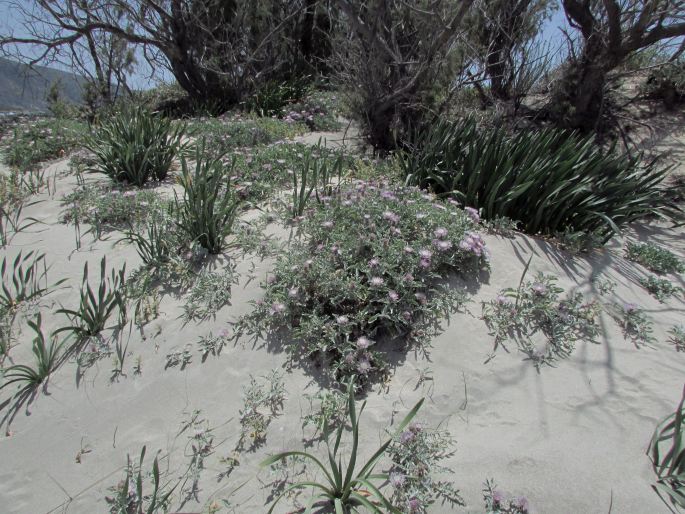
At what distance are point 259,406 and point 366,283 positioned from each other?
0.92m

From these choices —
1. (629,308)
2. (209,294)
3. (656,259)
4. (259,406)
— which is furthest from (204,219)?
(656,259)

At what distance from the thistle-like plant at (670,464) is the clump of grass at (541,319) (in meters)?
0.59

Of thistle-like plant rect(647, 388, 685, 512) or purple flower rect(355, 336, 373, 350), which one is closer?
thistle-like plant rect(647, 388, 685, 512)

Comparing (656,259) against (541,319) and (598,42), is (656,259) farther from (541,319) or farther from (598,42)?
(598,42)

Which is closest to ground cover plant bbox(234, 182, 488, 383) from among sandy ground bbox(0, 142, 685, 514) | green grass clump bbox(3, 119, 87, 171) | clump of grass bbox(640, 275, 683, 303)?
sandy ground bbox(0, 142, 685, 514)

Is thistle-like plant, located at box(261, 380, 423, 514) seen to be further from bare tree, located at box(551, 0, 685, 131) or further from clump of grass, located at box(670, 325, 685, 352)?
bare tree, located at box(551, 0, 685, 131)

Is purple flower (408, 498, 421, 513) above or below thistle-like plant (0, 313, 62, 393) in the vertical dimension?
above

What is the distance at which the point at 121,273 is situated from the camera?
8.97ft

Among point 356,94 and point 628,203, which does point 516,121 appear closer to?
point 356,94

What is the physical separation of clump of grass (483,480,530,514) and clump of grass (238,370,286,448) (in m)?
1.00

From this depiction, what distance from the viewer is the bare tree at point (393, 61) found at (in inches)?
200

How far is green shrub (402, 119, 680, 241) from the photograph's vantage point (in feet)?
11.0

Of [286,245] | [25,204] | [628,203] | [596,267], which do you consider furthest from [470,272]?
[25,204]

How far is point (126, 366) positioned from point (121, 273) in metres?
0.64
